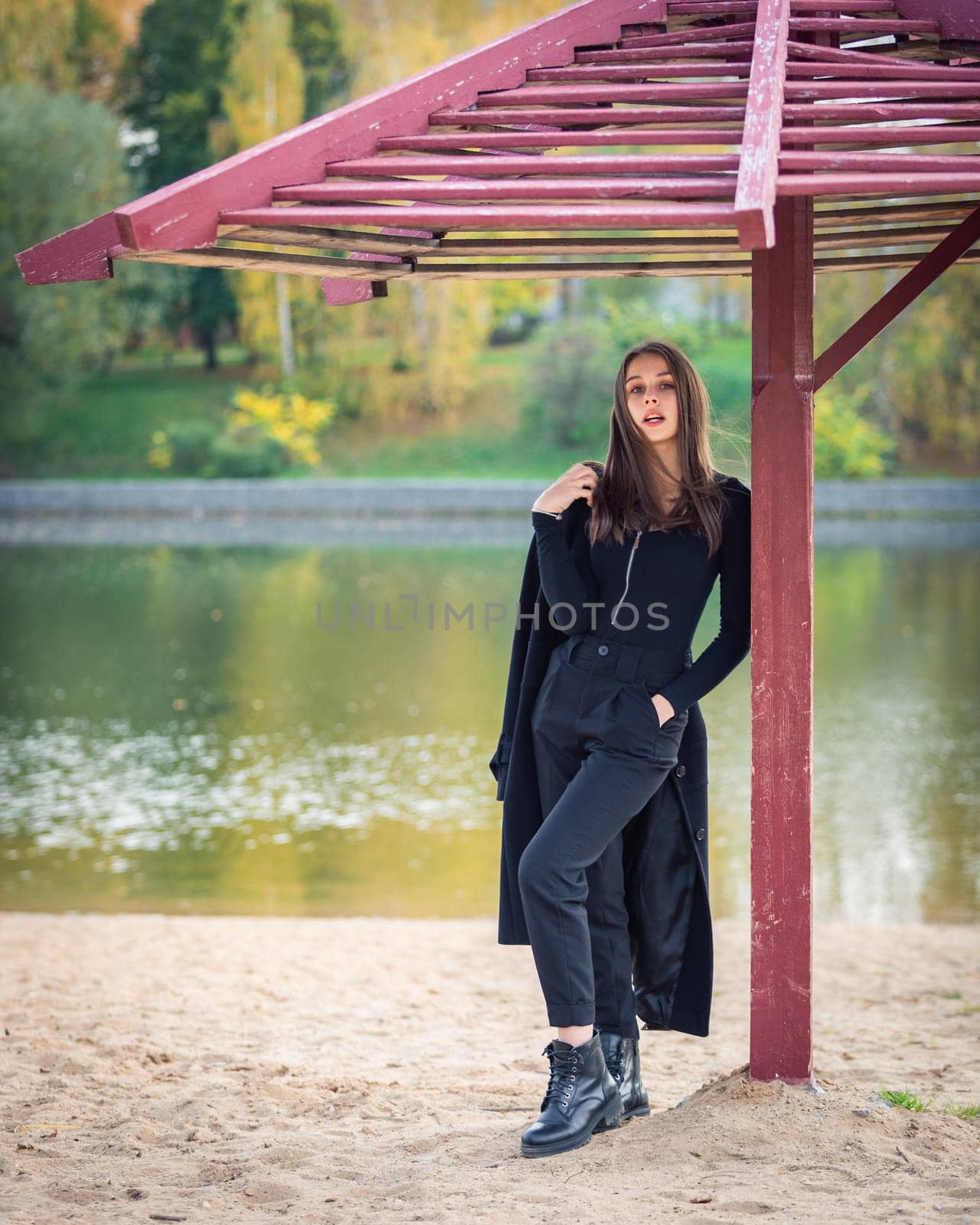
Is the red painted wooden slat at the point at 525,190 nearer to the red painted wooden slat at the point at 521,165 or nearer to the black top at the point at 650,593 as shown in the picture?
the red painted wooden slat at the point at 521,165

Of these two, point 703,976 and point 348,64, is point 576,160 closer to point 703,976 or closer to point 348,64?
point 703,976

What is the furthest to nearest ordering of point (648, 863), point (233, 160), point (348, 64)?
1. point (348, 64)
2. point (648, 863)
3. point (233, 160)

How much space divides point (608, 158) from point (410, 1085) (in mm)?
2294

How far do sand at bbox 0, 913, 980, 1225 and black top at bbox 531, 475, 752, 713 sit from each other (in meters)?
0.92

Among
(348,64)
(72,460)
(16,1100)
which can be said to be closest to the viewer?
→ (16,1100)

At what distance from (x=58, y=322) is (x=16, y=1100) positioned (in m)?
24.6

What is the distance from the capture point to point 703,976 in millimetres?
3162

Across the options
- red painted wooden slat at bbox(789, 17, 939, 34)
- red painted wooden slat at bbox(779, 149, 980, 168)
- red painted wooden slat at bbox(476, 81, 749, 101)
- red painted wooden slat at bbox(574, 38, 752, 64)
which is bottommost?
red painted wooden slat at bbox(779, 149, 980, 168)

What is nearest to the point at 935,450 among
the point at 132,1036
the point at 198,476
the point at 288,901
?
the point at 198,476

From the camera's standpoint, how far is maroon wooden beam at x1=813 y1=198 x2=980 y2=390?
10.4 ft

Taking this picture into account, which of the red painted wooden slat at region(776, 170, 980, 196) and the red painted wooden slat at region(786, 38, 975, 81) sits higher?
the red painted wooden slat at region(786, 38, 975, 81)

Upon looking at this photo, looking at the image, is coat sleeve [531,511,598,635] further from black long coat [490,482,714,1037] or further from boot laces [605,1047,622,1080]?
boot laces [605,1047,622,1080]

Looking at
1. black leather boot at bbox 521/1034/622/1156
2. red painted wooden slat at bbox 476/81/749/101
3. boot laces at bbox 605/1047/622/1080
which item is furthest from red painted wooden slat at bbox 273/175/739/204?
boot laces at bbox 605/1047/622/1080

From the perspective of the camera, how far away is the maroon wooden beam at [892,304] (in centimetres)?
317
